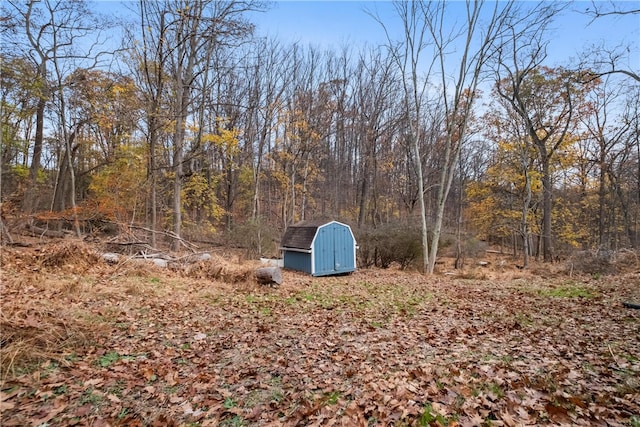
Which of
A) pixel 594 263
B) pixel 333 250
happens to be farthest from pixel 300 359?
pixel 594 263

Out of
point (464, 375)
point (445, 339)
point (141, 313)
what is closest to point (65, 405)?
point (141, 313)

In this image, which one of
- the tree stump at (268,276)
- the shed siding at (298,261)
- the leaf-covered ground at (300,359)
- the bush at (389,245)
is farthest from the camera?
the bush at (389,245)

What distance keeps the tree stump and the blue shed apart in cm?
388

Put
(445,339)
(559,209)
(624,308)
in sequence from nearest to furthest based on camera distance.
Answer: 1. (445,339)
2. (624,308)
3. (559,209)

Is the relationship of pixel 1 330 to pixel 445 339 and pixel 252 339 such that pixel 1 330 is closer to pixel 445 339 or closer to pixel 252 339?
pixel 252 339

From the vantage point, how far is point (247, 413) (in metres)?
2.80

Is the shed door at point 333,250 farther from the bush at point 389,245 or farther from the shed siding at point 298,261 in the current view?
the bush at point 389,245

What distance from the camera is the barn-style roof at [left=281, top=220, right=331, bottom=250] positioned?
483 inches

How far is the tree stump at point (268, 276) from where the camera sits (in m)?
8.06

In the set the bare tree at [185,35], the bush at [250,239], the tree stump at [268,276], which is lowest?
the tree stump at [268,276]

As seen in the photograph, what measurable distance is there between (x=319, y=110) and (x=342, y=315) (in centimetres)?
1741

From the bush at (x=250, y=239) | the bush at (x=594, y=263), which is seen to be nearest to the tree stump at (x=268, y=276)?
the bush at (x=250, y=239)

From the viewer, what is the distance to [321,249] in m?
12.2

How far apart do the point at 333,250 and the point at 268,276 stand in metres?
4.77
